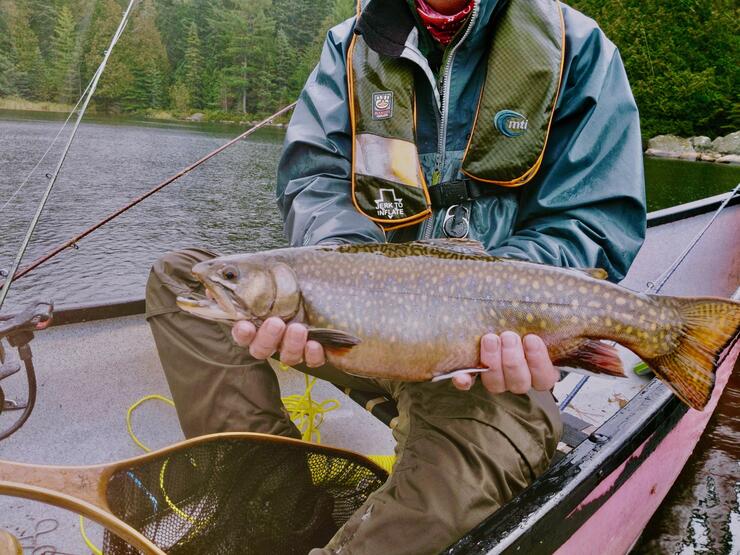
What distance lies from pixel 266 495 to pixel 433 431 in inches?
30.3

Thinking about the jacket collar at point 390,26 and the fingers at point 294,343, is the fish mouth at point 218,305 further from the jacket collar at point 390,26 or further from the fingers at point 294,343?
the jacket collar at point 390,26

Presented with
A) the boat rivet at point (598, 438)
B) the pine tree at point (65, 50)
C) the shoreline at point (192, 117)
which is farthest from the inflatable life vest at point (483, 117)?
the shoreline at point (192, 117)

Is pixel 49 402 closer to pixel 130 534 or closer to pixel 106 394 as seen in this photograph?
pixel 106 394

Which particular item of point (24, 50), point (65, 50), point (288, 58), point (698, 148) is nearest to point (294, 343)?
point (65, 50)

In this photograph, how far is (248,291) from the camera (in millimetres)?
2045

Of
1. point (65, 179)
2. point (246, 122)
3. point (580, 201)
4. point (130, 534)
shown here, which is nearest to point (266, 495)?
point (130, 534)

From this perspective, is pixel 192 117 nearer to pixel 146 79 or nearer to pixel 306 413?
pixel 146 79

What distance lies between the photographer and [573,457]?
212cm

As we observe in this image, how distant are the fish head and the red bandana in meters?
1.47

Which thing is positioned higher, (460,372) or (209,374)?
(460,372)

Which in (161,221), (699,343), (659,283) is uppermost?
(699,343)

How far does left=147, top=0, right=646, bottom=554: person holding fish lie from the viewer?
2.06 metres

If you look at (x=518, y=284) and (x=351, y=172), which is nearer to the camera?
(x=518, y=284)

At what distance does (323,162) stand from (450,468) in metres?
1.68
